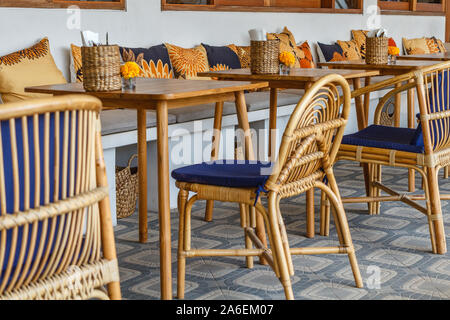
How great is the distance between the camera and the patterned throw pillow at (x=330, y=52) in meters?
6.16

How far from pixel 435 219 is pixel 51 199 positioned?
2153 millimetres

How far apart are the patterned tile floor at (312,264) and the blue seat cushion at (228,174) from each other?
47 cm

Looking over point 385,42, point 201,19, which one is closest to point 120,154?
point 201,19

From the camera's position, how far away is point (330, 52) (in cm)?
618

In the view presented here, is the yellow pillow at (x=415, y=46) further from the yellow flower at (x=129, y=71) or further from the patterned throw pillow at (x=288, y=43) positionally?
the yellow flower at (x=129, y=71)

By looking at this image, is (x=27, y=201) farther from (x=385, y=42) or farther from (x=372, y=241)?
Result: (x=385, y=42)

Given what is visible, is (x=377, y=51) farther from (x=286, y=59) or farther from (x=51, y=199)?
(x=51, y=199)

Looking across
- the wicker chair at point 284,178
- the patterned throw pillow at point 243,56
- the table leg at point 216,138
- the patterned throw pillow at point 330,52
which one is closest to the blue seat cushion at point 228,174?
the wicker chair at point 284,178

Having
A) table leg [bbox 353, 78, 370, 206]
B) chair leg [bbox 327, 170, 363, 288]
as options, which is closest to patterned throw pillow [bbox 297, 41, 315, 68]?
table leg [bbox 353, 78, 370, 206]

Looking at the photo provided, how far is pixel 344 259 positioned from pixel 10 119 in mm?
2006

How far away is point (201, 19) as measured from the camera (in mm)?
5117

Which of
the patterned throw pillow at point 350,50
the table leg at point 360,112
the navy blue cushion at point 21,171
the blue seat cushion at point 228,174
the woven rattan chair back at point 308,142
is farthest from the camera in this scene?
the patterned throw pillow at point 350,50

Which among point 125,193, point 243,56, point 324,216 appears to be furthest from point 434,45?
point 125,193

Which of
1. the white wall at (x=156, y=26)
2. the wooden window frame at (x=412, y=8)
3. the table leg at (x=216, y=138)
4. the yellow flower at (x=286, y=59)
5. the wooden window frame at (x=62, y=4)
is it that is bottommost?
the table leg at (x=216, y=138)
